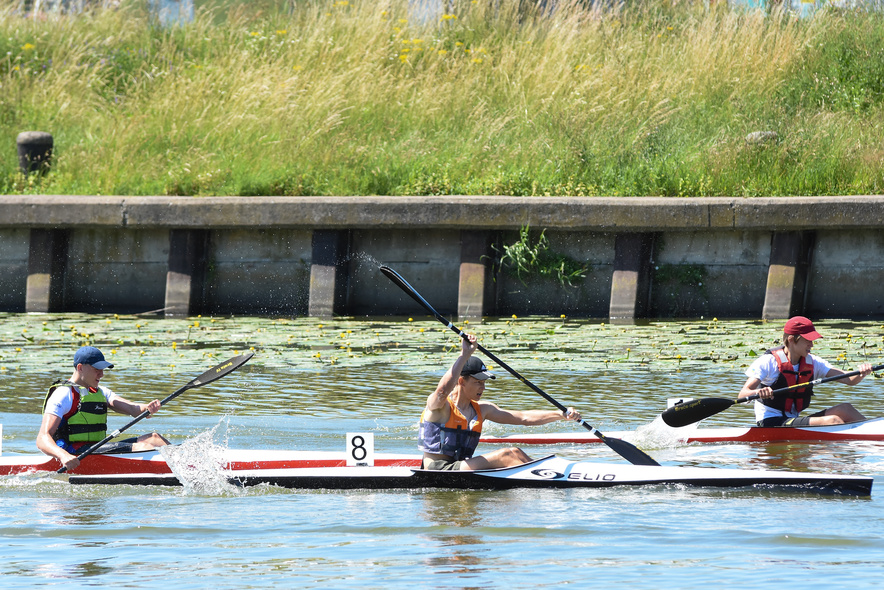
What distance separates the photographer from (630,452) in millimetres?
7461

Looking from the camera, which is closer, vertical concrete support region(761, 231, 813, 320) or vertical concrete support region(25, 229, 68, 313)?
vertical concrete support region(761, 231, 813, 320)

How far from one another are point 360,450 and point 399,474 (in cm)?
27

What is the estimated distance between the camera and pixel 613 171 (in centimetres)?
1375

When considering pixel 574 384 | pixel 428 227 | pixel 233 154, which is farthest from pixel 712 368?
pixel 233 154

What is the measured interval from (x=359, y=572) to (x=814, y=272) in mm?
8353

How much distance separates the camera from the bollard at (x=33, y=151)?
14734mm

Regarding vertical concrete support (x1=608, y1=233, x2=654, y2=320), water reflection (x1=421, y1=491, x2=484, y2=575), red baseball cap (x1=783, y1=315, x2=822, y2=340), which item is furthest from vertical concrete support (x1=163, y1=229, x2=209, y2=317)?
red baseball cap (x1=783, y1=315, x2=822, y2=340)

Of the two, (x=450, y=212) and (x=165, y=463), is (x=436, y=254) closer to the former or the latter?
(x=450, y=212)

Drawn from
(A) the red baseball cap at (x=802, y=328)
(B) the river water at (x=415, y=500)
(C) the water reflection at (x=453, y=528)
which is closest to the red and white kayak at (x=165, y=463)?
(B) the river water at (x=415, y=500)

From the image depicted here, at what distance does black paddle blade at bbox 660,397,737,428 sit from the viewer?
819 centimetres

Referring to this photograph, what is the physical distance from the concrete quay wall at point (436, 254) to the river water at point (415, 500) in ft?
3.18

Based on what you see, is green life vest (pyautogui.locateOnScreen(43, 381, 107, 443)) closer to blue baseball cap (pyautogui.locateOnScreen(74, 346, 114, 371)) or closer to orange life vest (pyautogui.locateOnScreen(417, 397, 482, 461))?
blue baseball cap (pyautogui.locateOnScreen(74, 346, 114, 371))

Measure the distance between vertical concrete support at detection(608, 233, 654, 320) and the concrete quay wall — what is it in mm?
14

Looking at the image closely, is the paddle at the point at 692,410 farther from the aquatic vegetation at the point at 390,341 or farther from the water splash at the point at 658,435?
the aquatic vegetation at the point at 390,341
